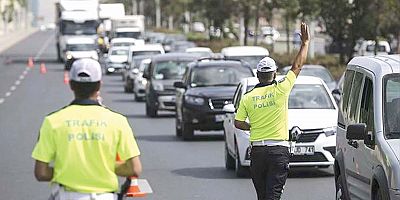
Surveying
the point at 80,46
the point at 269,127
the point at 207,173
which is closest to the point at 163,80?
the point at 207,173

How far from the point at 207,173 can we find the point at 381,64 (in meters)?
6.78

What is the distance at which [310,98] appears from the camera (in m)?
17.9

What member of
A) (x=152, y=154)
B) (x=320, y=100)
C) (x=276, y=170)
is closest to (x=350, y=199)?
(x=276, y=170)

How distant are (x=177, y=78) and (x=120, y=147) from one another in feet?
80.3

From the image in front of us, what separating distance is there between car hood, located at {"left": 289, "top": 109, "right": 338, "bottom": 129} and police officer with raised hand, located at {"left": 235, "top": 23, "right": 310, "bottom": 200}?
5677 mm

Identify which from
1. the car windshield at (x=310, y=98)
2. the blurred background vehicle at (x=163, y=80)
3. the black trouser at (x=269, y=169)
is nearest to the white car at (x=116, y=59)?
the blurred background vehicle at (x=163, y=80)

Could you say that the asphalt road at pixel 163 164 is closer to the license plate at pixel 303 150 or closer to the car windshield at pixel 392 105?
the license plate at pixel 303 150

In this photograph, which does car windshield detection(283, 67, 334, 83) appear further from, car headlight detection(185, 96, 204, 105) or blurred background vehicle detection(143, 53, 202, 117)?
car headlight detection(185, 96, 204, 105)

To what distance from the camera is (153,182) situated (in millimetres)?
16453

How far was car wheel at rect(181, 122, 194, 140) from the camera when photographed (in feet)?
77.3

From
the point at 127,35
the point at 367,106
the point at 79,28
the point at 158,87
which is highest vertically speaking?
the point at 367,106

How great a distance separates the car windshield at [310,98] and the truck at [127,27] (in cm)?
6355

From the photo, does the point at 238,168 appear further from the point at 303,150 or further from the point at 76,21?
the point at 76,21

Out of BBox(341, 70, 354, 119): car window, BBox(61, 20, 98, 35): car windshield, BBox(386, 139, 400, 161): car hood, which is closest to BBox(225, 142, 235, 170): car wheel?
BBox(341, 70, 354, 119): car window
